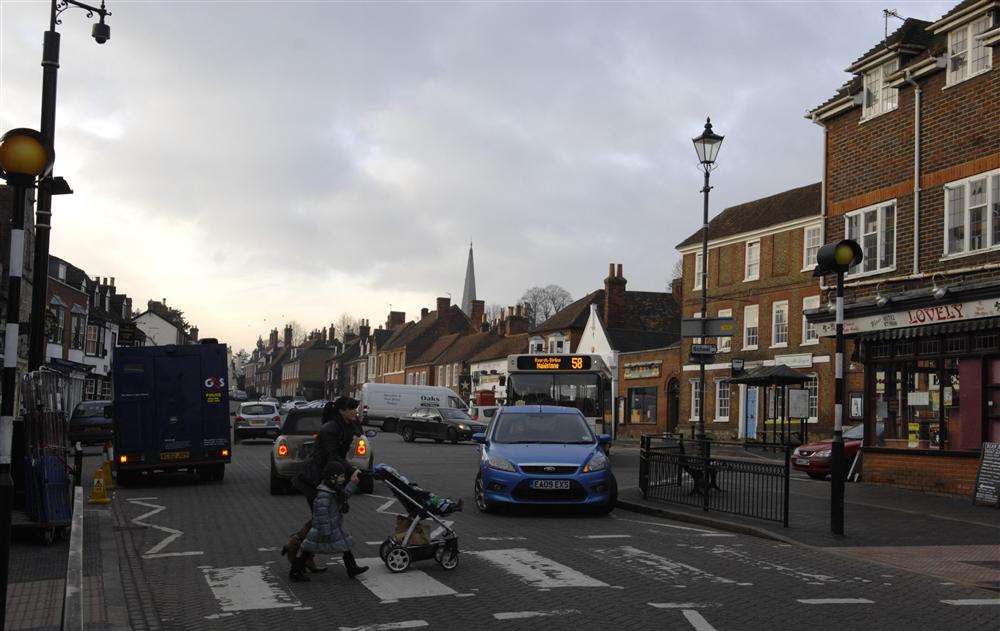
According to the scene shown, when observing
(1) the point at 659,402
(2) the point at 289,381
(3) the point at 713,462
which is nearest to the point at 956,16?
(3) the point at 713,462

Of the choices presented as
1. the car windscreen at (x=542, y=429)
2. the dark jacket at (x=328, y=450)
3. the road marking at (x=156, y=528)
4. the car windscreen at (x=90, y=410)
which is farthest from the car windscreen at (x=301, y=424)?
the car windscreen at (x=90, y=410)

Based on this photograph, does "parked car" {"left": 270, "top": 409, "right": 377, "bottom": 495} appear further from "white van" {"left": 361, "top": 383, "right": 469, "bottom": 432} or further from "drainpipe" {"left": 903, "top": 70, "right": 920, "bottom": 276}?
"white van" {"left": 361, "top": 383, "right": 469, "bottom": 432}

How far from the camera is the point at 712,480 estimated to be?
1486 centimetres

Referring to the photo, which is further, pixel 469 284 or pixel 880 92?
pixel 469 284

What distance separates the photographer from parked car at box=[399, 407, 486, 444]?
40.8m

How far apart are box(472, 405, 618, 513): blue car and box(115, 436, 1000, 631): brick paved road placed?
0.38 metres

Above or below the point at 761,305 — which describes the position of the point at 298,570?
below

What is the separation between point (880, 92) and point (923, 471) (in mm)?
8364

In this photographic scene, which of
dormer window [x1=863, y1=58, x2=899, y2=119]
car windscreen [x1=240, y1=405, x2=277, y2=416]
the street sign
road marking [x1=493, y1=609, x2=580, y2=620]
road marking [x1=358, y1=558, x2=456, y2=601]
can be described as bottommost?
road marking [x1=358, y1=558, x2=456, y2=601]

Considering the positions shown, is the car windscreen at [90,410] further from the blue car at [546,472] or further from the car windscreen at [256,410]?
the blue car at [546,472]

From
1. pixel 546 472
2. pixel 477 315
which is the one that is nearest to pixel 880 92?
pixel 546 472

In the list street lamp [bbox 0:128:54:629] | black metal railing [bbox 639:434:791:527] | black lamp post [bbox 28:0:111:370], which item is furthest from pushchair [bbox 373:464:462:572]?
black lamp post [bbox 28:0:111:370]

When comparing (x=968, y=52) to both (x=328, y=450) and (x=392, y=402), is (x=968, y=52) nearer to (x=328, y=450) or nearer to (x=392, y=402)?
(x=328, y=450)

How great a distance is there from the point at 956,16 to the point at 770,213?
26.2 metres
